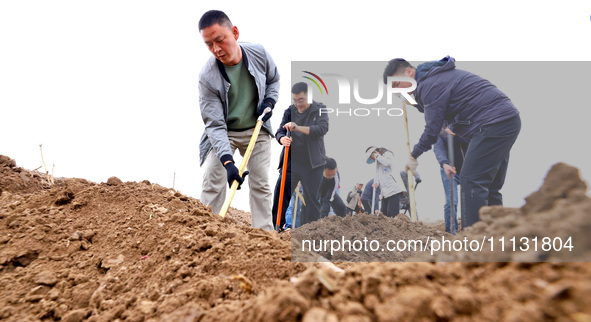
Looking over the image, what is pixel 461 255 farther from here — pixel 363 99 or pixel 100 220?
pixel 100 220

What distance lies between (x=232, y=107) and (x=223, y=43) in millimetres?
679

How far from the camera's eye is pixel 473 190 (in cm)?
187

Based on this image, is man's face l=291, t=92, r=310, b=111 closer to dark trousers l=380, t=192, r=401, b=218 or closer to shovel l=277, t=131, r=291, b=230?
shovel l=277, t=131, r=291, b=230

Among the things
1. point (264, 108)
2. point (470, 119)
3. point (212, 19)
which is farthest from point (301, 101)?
point (470, 119)

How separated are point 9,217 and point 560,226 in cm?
309

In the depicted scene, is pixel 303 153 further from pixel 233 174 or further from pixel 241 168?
pixel 233 174

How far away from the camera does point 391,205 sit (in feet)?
9.66

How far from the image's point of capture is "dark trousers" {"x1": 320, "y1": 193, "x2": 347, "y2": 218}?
4419 mm

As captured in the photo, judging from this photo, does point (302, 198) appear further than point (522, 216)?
Yes

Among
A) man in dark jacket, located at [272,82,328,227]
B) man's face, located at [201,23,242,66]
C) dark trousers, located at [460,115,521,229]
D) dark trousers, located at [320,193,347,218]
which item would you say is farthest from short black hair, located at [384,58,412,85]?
dark trousers, located at [320,193,347,218]

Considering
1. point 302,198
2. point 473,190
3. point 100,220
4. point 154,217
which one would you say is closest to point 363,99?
point 473,190

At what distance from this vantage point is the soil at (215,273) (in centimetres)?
80

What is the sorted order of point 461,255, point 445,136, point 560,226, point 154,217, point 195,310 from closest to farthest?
point 560,226
point 461,255
point 195,310
point 445,136
point 154,217

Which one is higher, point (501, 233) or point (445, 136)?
point (445, 136)
